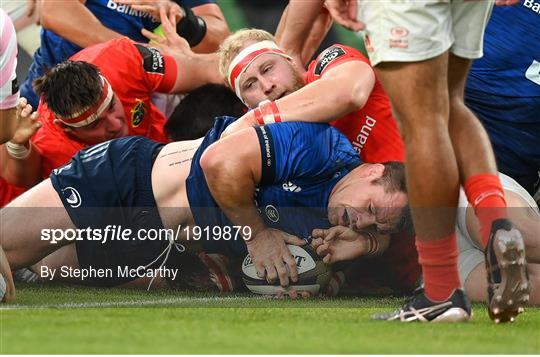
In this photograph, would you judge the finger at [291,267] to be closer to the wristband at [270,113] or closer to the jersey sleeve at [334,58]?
the wristband at [270,113]

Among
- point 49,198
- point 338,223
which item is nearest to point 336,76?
point 338,223

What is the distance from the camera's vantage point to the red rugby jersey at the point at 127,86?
585 centimetres

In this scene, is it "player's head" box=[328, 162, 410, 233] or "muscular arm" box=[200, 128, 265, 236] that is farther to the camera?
"player's head" box=[328, 162, 410, 233]

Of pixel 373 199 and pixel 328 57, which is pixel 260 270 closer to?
pixel 373 199

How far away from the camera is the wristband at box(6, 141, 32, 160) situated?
5.55 meters

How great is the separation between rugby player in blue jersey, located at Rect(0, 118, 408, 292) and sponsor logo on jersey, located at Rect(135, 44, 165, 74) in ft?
3.58

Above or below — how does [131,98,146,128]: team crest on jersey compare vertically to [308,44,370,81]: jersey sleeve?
below

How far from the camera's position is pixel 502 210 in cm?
353

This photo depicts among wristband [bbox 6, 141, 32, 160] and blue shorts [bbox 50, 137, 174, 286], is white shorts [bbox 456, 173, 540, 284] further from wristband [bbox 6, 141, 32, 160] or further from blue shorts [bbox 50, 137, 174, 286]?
wristband [bbox 6, 141, 32, 160]

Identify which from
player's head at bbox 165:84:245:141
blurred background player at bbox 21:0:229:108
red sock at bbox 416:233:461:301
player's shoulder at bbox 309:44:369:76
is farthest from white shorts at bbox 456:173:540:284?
blurred background player at bbox 21:0:229:108

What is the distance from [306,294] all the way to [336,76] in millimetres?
951

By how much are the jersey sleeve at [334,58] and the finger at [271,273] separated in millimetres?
969

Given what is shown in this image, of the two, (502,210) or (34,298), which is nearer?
(502,210)

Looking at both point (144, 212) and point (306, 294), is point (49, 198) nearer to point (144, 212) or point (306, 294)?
point (144, 212)
